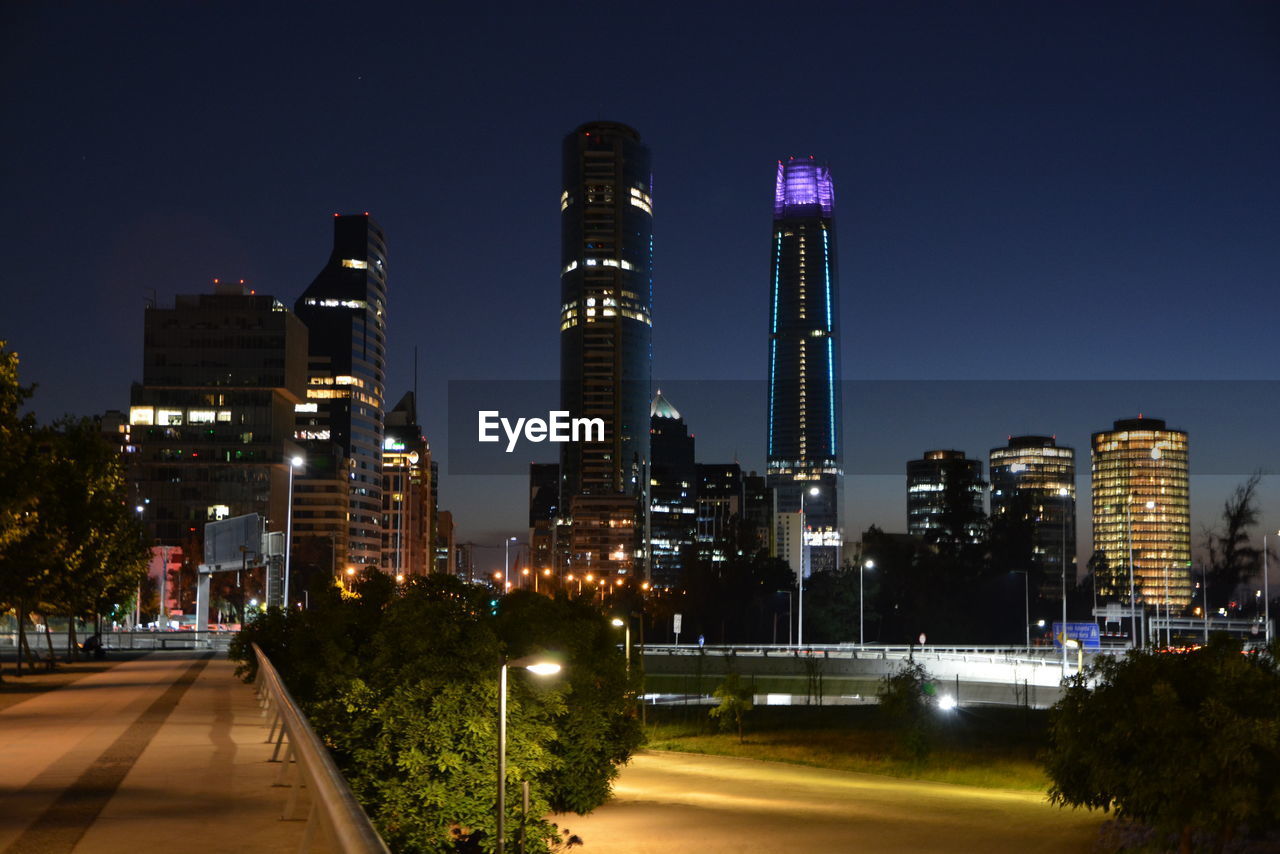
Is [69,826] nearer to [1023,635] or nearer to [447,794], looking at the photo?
[447,794]

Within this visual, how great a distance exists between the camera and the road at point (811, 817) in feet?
92.9

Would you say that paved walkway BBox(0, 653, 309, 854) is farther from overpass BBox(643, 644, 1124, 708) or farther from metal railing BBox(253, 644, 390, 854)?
overpass BBox(643, 644, 1124, 708)

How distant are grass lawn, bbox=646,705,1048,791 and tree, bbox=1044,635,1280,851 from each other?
1613cm

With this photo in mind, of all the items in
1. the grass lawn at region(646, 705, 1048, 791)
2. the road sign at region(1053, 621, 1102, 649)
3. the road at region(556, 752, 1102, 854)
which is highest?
the road sign at region(1053, 621, 1102, 649)

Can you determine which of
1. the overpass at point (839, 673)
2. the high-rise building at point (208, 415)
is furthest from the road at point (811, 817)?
the high-rise building at point (208, 415)

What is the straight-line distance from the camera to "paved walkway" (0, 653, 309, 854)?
11.2 meters

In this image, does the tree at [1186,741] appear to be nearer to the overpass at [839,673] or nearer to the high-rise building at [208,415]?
the overpass at [839,673]

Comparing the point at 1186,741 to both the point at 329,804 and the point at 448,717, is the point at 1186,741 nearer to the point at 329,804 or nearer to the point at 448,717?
the point at 448,717

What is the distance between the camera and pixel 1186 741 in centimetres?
2059

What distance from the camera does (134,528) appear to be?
187ft

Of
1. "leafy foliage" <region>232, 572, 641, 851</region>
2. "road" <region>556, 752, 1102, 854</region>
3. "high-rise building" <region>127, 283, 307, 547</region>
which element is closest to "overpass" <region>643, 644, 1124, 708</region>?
"road" <region>556, 752, 1102, 854</region>

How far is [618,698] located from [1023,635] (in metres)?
121

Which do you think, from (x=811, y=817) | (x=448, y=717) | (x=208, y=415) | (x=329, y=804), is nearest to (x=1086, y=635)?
(x=811, y=817)

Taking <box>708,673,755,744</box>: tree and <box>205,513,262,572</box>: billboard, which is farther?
<box>205,513,262,572</box>: billboard
